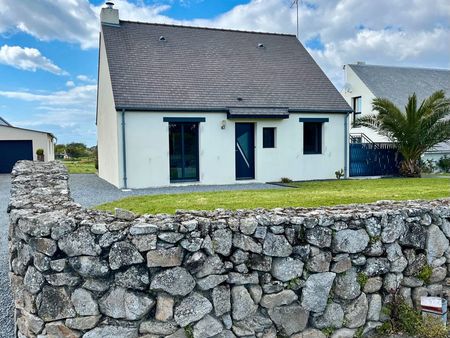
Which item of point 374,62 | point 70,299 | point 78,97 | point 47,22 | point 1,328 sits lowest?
point 1,328

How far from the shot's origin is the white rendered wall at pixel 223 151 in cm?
1437

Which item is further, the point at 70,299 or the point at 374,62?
the point at 374,62

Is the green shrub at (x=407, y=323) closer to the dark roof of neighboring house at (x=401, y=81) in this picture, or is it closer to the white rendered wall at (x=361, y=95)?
the white rendered wall at (x=361, y=95)

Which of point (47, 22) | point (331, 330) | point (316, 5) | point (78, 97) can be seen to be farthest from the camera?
point (78, 97)

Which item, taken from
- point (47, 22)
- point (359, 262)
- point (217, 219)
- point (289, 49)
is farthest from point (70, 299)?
point (289, 49)

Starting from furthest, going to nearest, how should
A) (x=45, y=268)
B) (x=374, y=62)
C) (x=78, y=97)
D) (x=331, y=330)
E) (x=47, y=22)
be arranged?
1. (x=374, y=62)
2. (x=78, y=97)
3. (x=47, y=22)
4. (x=331, y=330)
5. (x=45, y=268)

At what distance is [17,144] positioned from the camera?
984 inches

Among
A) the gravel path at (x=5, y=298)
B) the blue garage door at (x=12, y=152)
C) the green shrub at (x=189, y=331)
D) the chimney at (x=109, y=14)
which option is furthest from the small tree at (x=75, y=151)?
the green shrub at (x=189, y=331)

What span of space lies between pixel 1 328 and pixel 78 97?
65.7ft

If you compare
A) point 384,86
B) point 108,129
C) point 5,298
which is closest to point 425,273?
point 5,298

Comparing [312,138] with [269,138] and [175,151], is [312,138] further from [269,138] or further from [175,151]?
[175,151]

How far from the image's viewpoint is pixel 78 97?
21891 mm

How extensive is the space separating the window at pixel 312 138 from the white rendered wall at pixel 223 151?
0.26 m

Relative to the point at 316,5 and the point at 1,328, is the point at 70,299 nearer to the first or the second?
the point at 1,328
